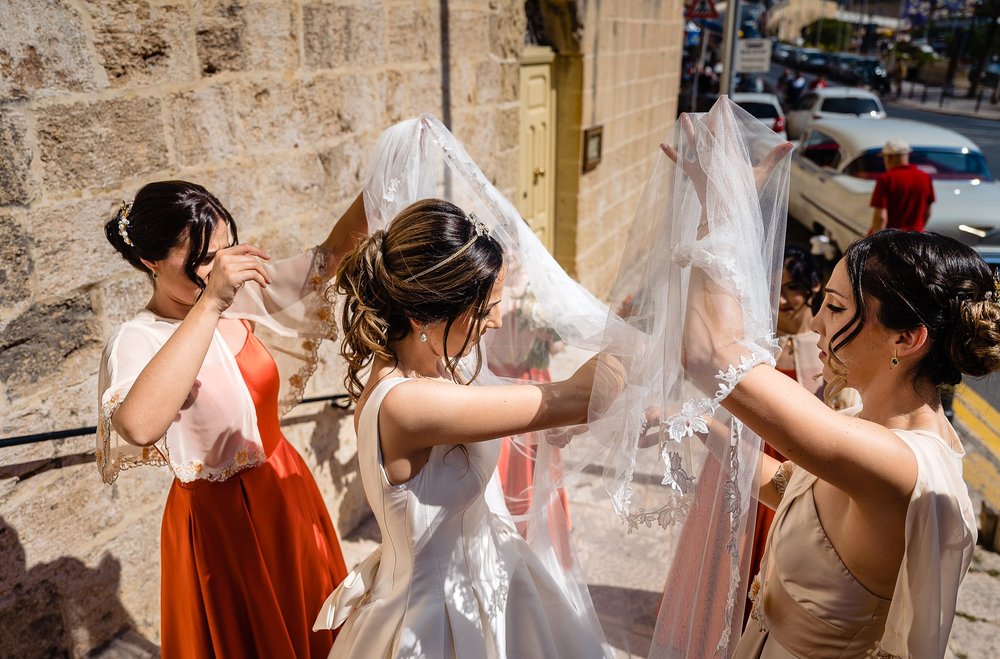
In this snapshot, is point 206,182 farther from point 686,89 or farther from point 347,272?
point 686,89

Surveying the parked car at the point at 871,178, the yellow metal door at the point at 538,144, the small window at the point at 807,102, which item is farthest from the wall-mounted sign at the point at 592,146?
the small window at the point at 807,102

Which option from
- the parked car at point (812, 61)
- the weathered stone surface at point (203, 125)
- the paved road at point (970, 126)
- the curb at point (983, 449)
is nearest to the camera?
the weathered stone surface at point (203, 125)

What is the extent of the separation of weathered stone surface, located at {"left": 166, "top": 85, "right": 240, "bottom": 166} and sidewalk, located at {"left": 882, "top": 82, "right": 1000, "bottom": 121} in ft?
84.9

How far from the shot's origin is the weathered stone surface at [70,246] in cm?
216

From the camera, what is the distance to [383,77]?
361 cm

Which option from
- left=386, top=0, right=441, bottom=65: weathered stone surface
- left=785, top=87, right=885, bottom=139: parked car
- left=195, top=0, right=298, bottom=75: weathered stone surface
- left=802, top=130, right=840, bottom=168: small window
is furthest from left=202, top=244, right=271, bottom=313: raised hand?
left=785, top=87, right=885, bottom=139: parked car

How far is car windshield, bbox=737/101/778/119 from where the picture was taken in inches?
559

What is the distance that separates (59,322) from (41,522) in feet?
2.03

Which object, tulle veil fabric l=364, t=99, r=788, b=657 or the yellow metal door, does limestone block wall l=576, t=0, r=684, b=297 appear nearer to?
the yellow metal door

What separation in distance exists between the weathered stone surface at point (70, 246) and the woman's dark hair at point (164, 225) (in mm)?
269

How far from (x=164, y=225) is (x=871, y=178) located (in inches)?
351

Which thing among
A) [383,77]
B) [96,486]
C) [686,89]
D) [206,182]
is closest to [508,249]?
[206,182]

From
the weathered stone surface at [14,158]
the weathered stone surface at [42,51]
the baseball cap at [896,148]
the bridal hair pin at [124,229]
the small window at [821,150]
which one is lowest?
the small window at [821,150]

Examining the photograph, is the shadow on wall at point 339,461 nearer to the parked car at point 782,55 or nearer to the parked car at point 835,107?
the parked car at point 835,107
